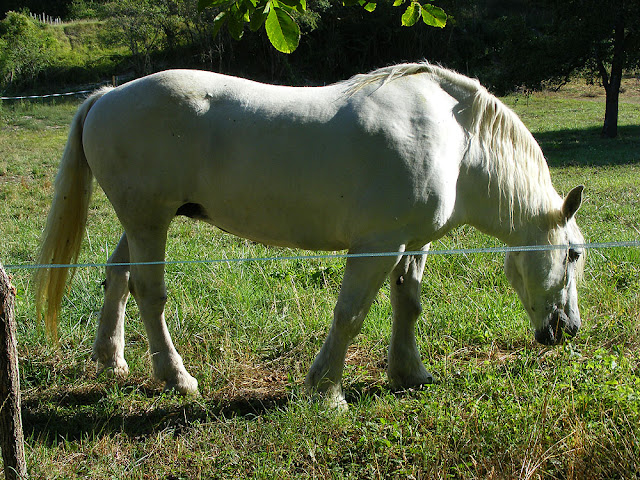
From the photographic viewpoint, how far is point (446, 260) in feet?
16.5

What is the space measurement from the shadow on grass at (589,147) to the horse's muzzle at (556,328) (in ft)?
31.5

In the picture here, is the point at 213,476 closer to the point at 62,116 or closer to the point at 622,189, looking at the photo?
the point at 622,189

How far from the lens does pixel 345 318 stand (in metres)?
3.06

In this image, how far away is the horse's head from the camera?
331cm

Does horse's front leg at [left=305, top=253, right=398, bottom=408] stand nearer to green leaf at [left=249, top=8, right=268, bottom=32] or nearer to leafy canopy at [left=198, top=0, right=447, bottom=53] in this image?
leafy canopy at [left=198, top=0, right=447, bottom=53]

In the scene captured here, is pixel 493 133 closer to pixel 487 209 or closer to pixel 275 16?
pixel 487 209

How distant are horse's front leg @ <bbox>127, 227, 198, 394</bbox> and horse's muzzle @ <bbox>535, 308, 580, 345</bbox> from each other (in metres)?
2.15

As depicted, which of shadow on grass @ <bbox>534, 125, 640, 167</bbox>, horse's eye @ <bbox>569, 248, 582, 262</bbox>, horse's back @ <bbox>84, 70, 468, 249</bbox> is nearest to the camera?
horse's back @ <bbox>84, 70, 468, 249</bbox>

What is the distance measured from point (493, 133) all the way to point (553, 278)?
3.10ft

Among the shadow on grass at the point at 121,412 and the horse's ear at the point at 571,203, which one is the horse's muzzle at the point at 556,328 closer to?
the horse's ear at the point at 571,203

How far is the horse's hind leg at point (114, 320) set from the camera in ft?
11.9

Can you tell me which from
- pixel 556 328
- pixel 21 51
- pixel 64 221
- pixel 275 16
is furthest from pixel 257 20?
pixel 21 51

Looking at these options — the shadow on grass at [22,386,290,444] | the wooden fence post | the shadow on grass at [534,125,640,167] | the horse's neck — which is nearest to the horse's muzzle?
the horse's neck

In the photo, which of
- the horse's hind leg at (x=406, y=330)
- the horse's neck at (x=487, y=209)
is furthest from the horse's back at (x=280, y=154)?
the horse's hind leg at (x=406, y=330)
